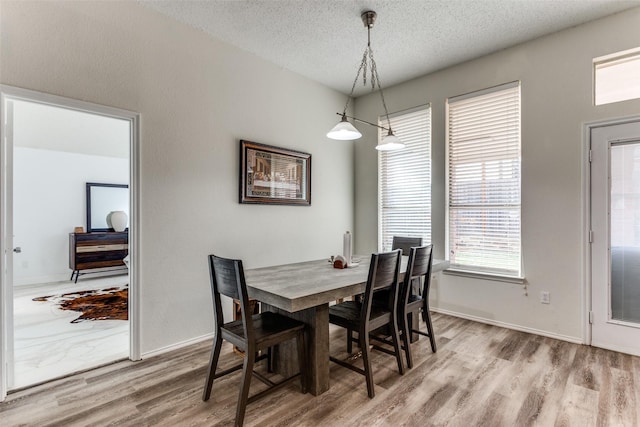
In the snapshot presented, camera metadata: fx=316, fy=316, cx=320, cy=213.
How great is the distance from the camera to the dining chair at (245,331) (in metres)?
1.79

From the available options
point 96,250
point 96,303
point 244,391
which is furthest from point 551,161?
→ point 96,250

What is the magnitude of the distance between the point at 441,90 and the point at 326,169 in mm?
1741

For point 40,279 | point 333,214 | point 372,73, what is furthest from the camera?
point 40,279

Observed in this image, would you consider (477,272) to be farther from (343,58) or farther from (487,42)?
(343,58)

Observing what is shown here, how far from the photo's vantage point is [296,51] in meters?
3.44

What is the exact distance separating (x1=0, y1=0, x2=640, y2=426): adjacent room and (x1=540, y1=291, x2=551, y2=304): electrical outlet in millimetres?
17

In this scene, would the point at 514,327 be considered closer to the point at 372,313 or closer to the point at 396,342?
the point at 396,342

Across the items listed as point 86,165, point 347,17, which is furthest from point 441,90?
point 86,165

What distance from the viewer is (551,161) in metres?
3.10

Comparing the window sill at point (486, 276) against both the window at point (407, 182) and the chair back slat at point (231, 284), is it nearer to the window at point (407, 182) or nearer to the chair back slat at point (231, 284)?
the window at point (407, 182)

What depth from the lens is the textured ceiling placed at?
2666mm

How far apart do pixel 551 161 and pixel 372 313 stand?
94.0 inches

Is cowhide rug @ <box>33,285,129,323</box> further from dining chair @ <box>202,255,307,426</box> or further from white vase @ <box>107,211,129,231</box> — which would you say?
dining chair @ <box>202,255,307,426</box>

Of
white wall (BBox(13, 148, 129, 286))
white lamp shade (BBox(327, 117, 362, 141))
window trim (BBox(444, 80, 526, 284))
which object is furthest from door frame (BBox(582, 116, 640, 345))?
white wall (BBox(13, 148, 129, 286))
